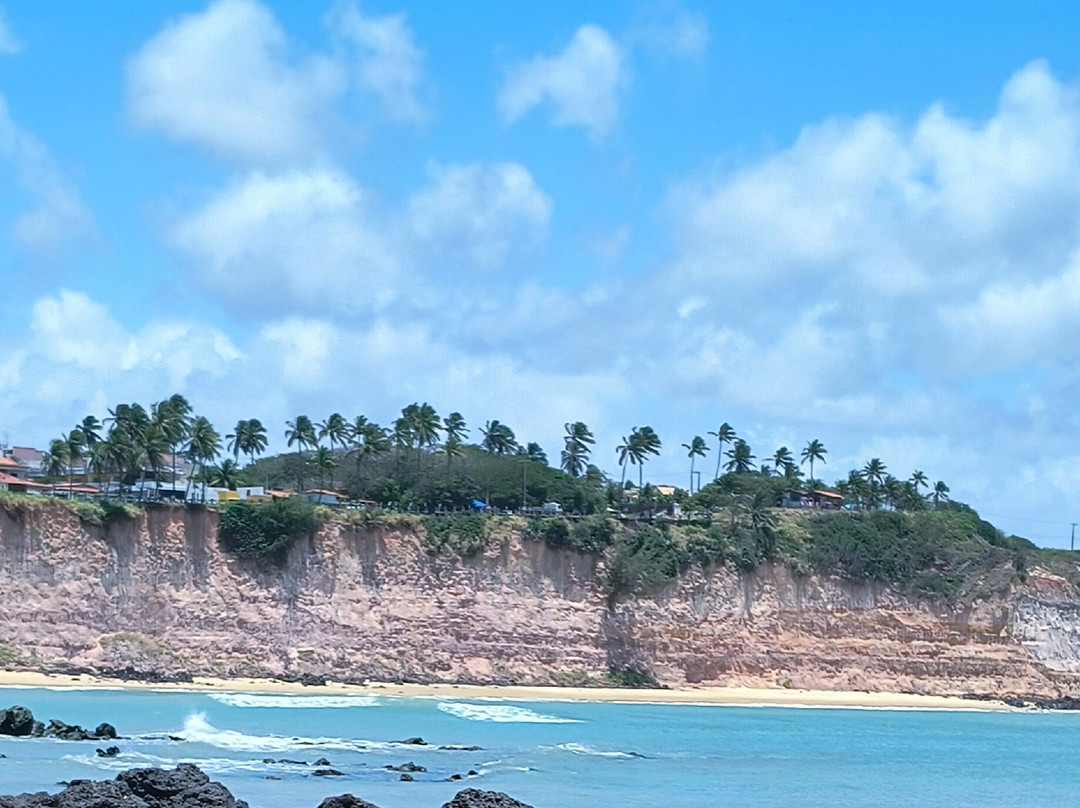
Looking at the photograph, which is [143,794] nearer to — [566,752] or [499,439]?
[566,752]

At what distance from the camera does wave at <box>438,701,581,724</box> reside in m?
51.8

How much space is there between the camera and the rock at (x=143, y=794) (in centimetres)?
2206

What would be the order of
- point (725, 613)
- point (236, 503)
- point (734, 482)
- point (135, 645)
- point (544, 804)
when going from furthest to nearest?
point (734, 482) < point (725, 613) < point (236, 503) < point (135, 645) < point (544, 804)

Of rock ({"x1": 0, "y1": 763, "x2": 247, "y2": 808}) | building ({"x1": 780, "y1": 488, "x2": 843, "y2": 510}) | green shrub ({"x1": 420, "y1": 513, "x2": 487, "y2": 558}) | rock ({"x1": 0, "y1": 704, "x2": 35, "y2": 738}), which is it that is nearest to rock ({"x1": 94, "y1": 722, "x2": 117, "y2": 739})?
rock ({"x1": 0, "y1": 704, "x2": 35, "y2": 738})

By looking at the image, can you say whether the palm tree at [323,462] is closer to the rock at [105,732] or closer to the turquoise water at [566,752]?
the turquoise water at [566,752]

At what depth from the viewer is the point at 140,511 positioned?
63.5 m

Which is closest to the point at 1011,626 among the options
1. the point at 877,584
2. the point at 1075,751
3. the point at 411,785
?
the point at 877,584

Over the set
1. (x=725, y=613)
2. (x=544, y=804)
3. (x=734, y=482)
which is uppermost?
(x=734, y=482)

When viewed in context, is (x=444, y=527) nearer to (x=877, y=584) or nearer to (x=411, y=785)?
(x=877, y=584)

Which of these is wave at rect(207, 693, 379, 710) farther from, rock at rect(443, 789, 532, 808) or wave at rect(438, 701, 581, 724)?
rock at rect(443, 789, 532, 808)

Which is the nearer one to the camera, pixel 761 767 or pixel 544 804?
pixel 544 804

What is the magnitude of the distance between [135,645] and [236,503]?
805 cm

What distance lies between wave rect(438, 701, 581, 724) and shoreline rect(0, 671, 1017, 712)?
3.67 m

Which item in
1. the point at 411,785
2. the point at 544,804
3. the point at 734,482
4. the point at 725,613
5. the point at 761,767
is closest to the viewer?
the point at 544,804
